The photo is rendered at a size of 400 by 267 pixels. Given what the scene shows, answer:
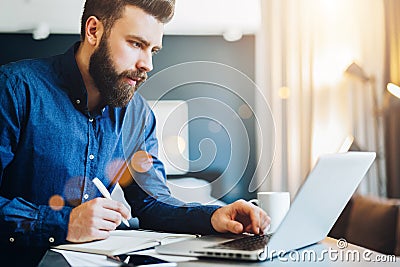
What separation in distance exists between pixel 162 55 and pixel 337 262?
1.11 meters

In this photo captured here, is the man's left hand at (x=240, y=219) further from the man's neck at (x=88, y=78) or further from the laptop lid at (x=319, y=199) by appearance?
the man's neck at (x=88, y=78)

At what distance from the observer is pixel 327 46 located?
9.45 feet

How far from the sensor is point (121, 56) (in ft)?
6.46

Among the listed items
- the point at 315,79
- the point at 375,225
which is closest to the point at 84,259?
the point at 375,225

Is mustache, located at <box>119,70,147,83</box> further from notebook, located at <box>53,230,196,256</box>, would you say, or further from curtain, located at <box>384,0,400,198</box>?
curtain, located at <box>384,0,400,198</box>

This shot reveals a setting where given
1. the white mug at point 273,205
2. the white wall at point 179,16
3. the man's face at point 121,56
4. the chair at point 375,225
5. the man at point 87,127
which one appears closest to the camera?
the white mug at point 273,205

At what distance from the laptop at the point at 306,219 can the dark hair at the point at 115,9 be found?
2.80 ft

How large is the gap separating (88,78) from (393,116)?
1724mm

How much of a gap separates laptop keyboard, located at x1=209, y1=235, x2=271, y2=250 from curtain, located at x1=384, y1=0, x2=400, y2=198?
1766 millimetres

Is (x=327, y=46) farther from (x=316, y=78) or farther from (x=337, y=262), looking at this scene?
(x=337, y=262)

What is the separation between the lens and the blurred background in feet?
6.90

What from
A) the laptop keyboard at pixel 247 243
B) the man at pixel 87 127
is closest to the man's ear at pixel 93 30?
the man at pixel 87 127

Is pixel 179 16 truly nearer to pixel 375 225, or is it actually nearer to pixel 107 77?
pixel 107 77

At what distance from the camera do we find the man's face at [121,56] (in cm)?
196
